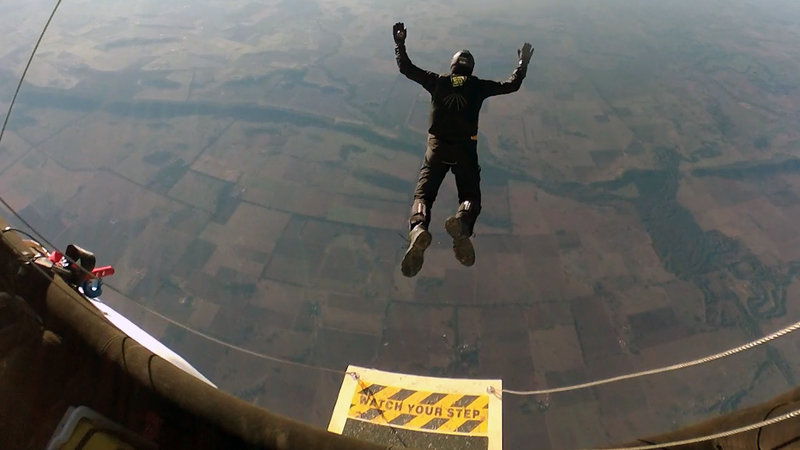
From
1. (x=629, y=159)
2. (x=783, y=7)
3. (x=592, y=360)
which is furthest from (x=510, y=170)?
(x=783, y=7)

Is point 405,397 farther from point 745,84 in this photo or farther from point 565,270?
point 745,84

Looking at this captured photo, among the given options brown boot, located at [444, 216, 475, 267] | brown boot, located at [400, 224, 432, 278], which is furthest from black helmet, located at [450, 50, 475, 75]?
brown boot, located at [400, 224, 432, 278]

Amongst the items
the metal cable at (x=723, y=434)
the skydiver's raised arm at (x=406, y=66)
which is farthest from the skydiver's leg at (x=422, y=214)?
the metal cable at (x=723, y=434)

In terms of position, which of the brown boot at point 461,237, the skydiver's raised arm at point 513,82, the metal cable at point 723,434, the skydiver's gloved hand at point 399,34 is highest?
the skydiver's gloved hand at point 399,34

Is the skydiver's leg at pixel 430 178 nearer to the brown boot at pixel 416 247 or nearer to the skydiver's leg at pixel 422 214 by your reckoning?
the skydiver's leg at pixel 422 214

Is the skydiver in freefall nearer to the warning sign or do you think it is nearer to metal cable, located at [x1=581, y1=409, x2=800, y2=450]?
the warning sign

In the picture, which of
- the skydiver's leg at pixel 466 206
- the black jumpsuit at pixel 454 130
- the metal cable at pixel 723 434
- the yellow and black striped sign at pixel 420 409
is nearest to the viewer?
the metal cable at pixel 723 434

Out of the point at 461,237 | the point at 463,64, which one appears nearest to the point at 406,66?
the point at 463,64
